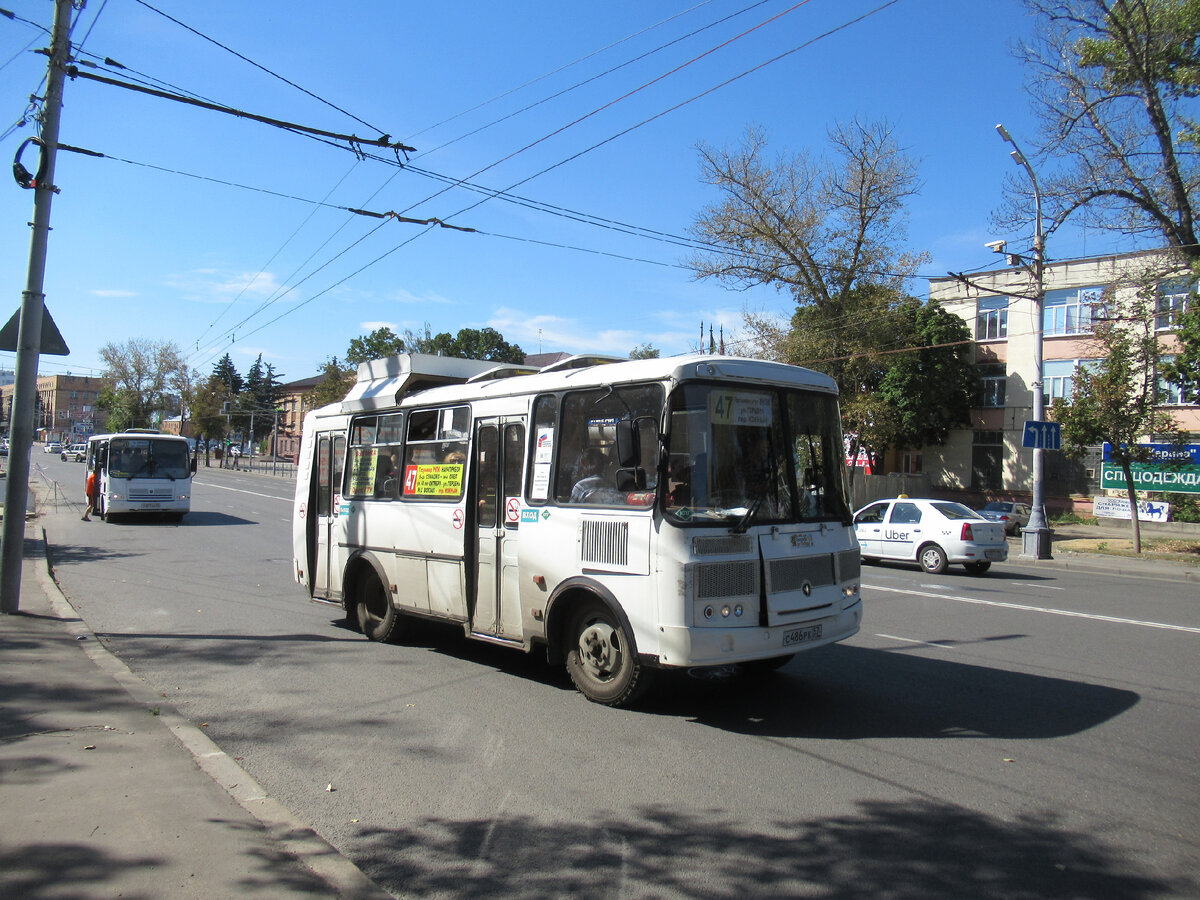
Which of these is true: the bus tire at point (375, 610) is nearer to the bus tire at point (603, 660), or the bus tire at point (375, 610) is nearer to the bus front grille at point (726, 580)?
the bus tire at point (603, 660)

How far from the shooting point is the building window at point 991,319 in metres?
41.5

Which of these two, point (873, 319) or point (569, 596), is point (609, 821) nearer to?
point (569, 596)

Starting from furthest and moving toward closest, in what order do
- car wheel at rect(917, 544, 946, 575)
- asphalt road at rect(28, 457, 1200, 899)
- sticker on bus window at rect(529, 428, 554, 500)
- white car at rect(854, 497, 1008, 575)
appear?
car wheel at rect(917, 544, 946, 575) → white car at rect(854, 497, 1008, 575) → sticker on bus window at rect(529, 428, 554, 500) → asphalt road at rect(28, 457, 1200, 899)

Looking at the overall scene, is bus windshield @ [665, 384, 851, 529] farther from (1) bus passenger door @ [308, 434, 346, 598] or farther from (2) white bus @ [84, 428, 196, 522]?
(2) white bus @ [84, 428, 196, 522]

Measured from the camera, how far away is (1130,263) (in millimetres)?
33094

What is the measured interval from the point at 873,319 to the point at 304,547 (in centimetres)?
2966

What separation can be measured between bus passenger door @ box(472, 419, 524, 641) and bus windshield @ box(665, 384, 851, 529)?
182cm

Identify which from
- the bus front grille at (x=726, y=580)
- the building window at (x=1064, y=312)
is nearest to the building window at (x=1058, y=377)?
the building window at (x=1064, y=312)

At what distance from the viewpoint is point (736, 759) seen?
5418 millimetres

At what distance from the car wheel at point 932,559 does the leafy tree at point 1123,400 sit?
949 cm

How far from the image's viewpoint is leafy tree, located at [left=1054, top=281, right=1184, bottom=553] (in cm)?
2309

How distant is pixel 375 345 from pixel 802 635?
68184mm

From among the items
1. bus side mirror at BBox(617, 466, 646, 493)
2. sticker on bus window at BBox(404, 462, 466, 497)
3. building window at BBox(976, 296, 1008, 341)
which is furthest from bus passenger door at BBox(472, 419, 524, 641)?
building window at BBox(976, 296, 1008, 341)

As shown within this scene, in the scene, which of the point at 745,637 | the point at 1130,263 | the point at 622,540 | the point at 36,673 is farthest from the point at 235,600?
the point at 1130,263
